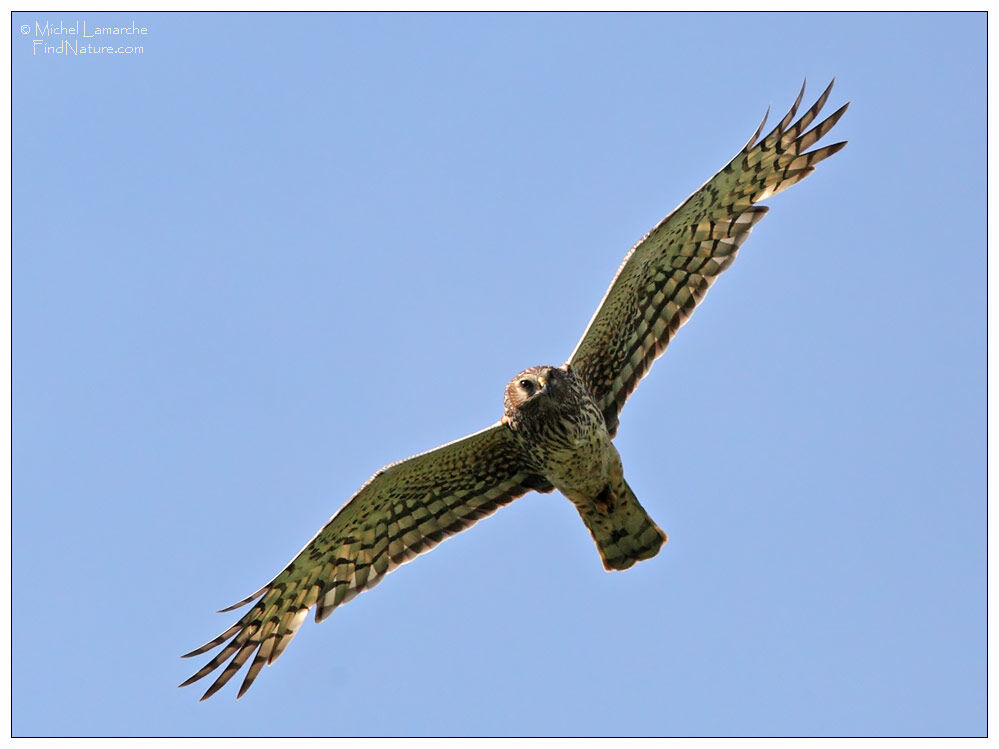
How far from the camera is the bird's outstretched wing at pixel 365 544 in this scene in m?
12.7

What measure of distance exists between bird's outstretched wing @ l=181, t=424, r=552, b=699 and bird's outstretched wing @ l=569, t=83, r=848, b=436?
113cm

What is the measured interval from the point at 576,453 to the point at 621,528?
1035 mm

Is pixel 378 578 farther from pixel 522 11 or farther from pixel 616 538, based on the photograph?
pixel 522 11

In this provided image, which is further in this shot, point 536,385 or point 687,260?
point 687,260

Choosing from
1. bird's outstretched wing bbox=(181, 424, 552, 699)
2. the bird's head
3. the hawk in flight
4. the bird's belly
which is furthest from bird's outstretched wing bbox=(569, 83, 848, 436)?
bird's outstretched wing bbox=(181, 424, 552, 699)

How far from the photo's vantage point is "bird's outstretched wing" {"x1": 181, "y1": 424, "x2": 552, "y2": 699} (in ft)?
41.7

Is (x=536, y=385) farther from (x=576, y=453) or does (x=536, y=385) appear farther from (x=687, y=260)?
(x=687, y=260)

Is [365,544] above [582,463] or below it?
above

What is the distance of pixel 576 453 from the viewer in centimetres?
1182

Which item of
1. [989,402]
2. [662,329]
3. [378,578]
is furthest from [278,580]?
[989,402]

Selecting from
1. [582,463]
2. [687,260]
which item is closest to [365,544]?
[582,463]

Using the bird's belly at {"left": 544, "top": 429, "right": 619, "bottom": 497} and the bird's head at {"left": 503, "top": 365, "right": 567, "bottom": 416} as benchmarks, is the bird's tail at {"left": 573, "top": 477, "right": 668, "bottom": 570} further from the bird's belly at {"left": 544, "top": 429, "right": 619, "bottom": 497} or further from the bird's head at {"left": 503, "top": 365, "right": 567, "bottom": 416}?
the bird's head at {"left": 503, "top": 365, "right": 567, "bottom": 416}

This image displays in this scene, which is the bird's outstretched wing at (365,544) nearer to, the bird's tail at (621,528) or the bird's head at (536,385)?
the bird's tail at (621,528)
